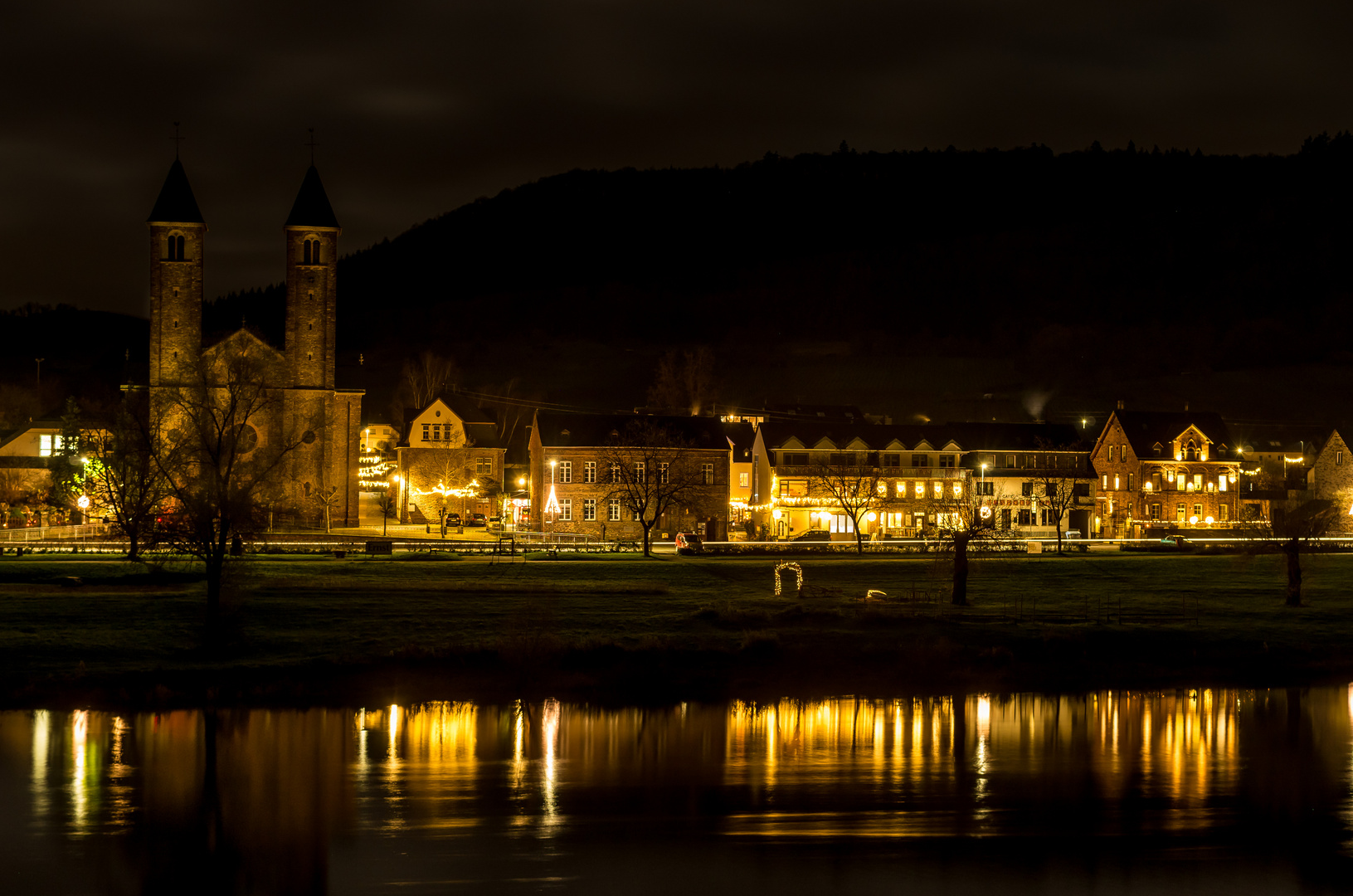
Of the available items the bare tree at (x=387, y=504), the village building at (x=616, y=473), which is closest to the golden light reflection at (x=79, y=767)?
the village building at (x=616, y=473)

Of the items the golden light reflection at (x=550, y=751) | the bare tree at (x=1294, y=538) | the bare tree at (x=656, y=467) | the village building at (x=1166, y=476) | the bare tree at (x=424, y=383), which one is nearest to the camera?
the golden light reflection at (x=550, y=751)

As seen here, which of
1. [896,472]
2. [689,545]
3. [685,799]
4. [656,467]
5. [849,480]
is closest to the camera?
[685,799]

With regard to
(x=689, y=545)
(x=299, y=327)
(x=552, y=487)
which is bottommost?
(x=689, y=545)

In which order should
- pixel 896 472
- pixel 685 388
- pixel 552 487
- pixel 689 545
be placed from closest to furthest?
pixel 689 545
pixel 552 487
pixel 896 472
pixel 685 388

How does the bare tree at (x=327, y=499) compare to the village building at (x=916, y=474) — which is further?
the village building at (x=916, y=474)

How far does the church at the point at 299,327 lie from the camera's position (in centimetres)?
8256

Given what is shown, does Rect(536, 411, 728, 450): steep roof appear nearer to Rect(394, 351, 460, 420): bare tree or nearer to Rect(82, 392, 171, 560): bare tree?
Rect(82, 392, 171, 560): bare tree

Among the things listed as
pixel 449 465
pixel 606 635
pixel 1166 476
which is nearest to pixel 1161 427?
pixel 1166 476

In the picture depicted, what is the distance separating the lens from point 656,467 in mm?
77312

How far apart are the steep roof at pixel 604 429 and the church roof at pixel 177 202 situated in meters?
25.3

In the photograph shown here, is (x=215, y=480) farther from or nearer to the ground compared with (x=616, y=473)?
nearer to the ground

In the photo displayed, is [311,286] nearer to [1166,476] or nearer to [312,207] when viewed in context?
Answer: [312,207]

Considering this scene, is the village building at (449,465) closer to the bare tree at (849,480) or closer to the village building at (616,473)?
the village building at (616,473)

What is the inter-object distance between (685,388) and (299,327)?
54.8 meters
